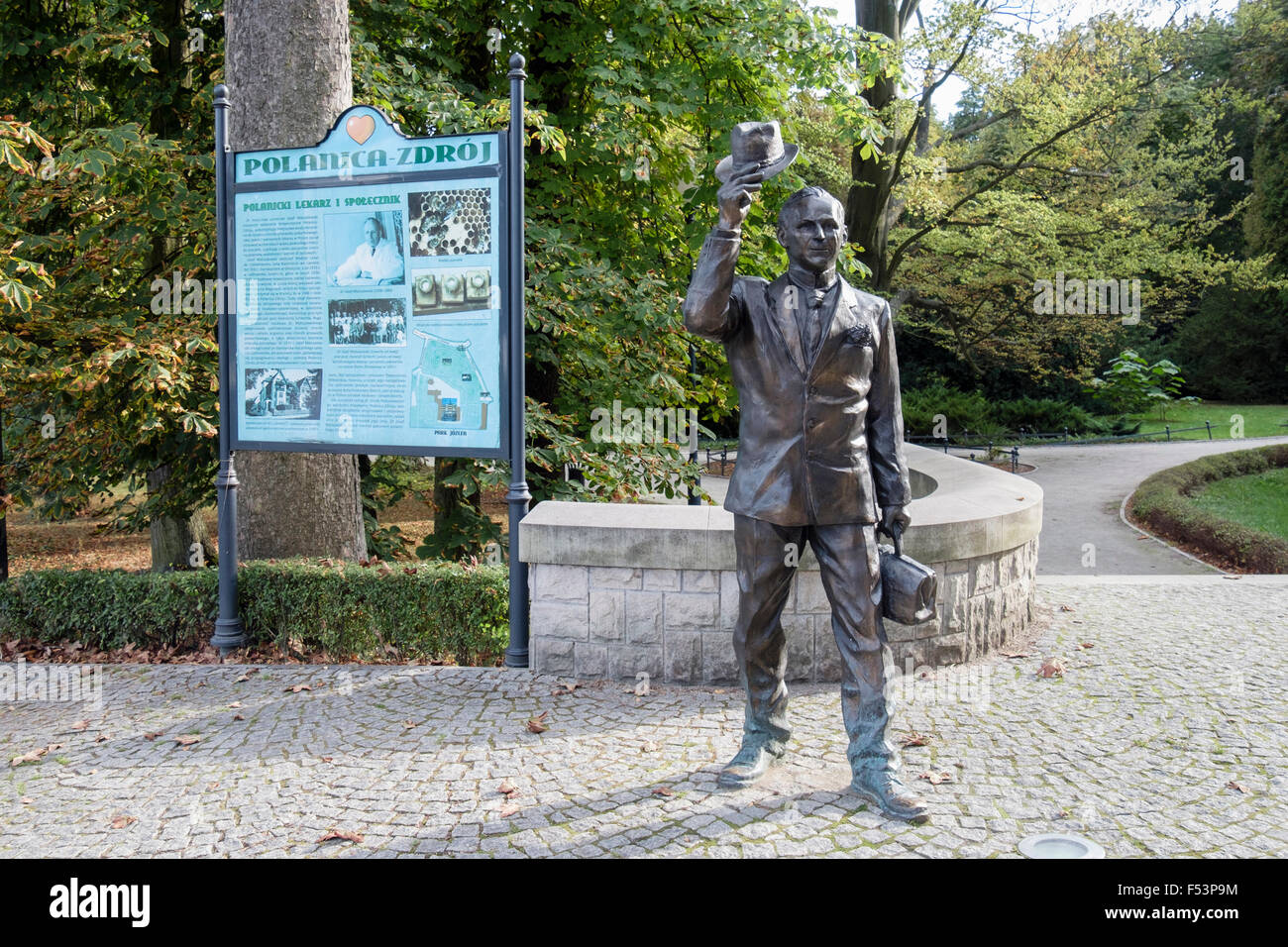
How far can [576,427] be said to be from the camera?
29.8ft

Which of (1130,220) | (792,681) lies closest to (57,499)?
(792,681)

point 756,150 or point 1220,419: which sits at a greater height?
point 756,150

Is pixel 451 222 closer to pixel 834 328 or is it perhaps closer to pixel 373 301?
pixel 373 301

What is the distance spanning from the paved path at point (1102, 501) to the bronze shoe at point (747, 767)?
24.3 ft

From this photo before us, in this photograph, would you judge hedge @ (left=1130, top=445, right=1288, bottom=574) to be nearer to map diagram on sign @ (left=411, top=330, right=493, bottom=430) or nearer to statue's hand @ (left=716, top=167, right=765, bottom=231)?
map diagram on sign @ (left=411, top=330, right=493, bottom=430)

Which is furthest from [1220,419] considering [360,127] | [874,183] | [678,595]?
[360,127]

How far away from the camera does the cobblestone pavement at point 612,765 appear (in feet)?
12.0

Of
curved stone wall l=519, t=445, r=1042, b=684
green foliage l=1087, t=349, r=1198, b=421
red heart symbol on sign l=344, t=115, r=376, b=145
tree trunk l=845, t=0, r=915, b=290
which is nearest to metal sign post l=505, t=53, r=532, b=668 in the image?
curved stone wall l=519, t=445, r=1042, b=684

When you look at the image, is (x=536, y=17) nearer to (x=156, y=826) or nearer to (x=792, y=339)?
(x=792, y=339)

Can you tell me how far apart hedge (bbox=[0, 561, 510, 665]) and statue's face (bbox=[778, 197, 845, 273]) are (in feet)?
10.1

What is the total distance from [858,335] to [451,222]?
297 cm

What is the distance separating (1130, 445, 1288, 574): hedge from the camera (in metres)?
13.0

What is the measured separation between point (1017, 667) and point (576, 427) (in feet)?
14.9

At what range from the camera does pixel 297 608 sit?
6.32 m
